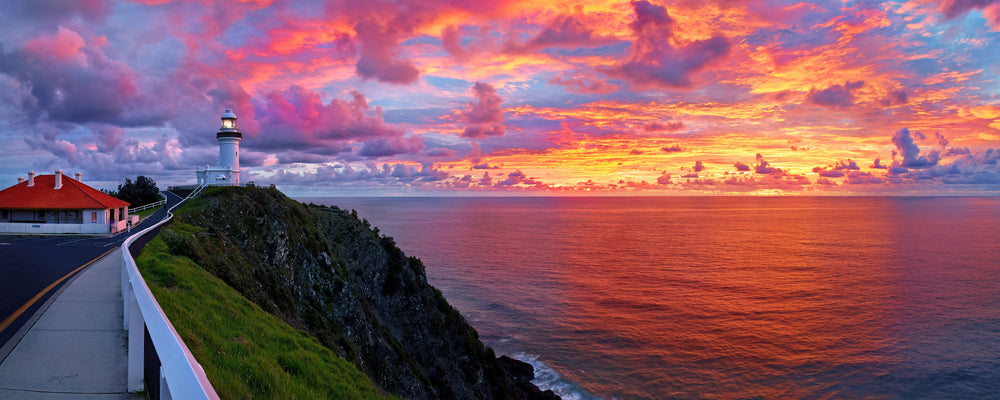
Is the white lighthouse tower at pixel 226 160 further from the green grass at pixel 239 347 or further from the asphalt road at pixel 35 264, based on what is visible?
the green grass at pixel 239 347

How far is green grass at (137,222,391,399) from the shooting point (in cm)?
783

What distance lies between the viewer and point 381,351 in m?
29.0

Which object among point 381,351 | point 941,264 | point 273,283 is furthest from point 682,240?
point 273,283

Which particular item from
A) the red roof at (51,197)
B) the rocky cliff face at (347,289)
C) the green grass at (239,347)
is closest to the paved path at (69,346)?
the green grass at (239,347)

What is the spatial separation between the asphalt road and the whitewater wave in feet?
95.5

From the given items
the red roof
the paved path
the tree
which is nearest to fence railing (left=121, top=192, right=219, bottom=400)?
the paved path

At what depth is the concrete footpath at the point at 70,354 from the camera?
575 centimetres

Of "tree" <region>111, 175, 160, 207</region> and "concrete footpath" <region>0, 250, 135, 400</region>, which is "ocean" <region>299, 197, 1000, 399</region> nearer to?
"concrete footpath" <region>0, 250, 135, 400</region>

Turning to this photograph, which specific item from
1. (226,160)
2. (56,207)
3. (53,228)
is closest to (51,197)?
(56,207)

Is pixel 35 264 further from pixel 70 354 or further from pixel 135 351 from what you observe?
pixel 135 351

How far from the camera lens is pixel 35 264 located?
16.7 m

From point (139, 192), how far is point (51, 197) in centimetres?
2289

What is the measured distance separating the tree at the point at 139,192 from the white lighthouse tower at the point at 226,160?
9.81 m

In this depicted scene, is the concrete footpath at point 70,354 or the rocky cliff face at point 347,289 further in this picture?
the rocky cliff face at point 347,289
